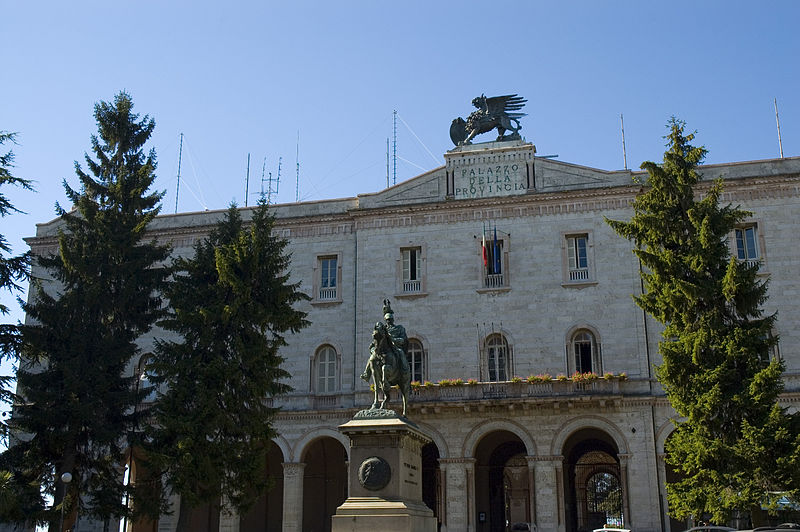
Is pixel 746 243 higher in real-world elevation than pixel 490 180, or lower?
lower

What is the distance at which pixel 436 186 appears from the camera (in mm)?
38375

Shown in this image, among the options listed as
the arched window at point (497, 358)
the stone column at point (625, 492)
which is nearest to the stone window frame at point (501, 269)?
the arched window at point (497, 358)

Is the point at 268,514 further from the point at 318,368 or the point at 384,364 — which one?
the point at 384,364

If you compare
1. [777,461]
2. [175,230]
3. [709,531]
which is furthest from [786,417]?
[175,230]

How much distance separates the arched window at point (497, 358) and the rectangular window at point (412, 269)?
3.94 metres

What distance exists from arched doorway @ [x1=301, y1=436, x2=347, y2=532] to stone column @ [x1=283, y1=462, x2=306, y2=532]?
2126mm

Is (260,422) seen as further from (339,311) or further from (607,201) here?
(607,201)

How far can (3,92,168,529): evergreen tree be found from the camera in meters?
28.2

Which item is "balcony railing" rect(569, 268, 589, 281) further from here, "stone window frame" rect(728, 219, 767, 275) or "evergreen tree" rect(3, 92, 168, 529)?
"evergreen tree" rect(3, 92, 168, 529)

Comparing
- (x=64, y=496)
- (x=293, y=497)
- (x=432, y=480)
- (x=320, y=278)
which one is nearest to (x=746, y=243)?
(x=432, y=480)

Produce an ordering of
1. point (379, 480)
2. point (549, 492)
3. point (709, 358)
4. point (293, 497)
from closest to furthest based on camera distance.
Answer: point (379, 480)
point (709, 358)
point (549, 492)
point (293, 497)

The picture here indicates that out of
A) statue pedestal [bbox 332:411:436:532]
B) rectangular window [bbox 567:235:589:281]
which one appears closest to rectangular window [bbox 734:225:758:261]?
rectangular window [bbox 567:235:589:281]

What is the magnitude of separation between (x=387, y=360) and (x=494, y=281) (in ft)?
51.7

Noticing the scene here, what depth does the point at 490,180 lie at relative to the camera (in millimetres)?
37625
